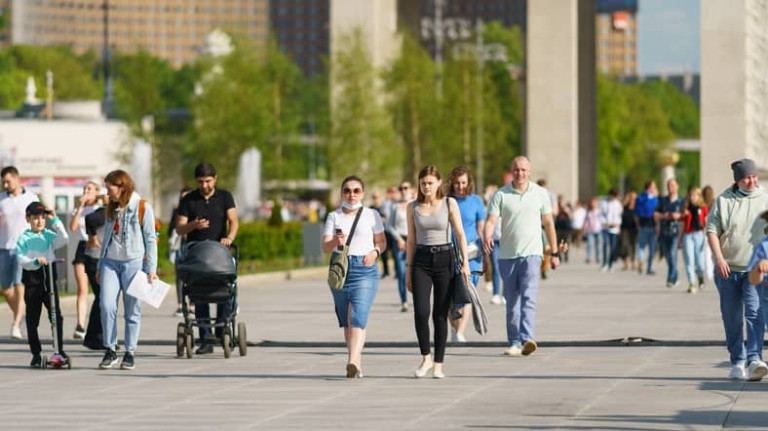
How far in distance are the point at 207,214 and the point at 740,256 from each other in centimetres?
539

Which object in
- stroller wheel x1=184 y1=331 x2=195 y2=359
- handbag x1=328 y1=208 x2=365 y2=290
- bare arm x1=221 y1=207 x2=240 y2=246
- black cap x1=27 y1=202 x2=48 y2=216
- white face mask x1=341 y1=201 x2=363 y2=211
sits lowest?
stroller wheel x1=184 y1=331 x2=195 y2=359

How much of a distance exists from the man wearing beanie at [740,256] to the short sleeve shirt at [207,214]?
5016mm

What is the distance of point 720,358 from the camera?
17.9m

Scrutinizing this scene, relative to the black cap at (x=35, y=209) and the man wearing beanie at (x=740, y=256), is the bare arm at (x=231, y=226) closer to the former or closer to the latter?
the black cap at (x=35, y=209)

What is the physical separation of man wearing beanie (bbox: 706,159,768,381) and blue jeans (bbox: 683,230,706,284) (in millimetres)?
15233

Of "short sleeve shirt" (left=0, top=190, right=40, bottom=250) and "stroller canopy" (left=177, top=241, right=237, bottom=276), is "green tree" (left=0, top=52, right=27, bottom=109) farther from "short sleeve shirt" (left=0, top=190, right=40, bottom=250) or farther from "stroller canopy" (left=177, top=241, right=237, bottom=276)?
"stroller canopy" (left=177, top=241, right=237, bottom=276)

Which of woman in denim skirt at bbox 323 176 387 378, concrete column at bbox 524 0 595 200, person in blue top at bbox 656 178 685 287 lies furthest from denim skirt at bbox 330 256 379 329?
concrete column at bbox 524 0 595 200

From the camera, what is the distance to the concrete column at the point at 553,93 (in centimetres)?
6253

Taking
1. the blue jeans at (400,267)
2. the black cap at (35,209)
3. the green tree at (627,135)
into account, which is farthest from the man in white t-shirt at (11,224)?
the green tree at (627,135)

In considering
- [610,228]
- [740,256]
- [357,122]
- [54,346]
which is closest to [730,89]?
[610,228]

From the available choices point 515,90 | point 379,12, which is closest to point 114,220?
point 379,12

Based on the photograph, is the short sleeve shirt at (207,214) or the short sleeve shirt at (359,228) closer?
the short sleeve shirt at (359,228)

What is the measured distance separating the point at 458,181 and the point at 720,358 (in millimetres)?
4285

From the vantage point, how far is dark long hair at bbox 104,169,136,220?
17.6 m
